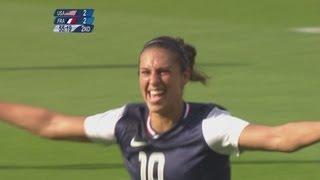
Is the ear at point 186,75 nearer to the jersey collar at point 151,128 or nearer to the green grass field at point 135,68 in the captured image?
the jersey collar at point 151,128

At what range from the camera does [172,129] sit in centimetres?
564

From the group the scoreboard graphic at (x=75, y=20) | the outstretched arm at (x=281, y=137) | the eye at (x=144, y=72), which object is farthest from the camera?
the scoreboard graphic at (x=75, y=20)

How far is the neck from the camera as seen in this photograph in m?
5.62

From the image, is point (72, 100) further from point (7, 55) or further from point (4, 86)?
point (7, 55)

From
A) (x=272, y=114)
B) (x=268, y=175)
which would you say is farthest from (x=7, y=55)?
(x=268, y=175)

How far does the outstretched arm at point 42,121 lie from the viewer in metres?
5.97

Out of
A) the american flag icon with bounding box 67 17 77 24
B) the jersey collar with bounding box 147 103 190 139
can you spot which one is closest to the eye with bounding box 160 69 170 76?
the jersey collar with bounding box 147 103 190 139

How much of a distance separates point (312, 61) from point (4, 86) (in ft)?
15.6

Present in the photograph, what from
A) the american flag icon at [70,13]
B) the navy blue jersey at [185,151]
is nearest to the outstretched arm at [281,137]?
the navy blue jersey at [185,151]

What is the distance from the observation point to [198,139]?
5.59m

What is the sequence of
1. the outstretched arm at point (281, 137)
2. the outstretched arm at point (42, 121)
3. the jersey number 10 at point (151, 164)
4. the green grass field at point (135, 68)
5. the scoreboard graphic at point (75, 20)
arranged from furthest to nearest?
the green grass field at point (135, 68)
the scoreboard graphic at point (75, 20)
the outstretched arm at point (42, 121)
the jersey number 10 at point (151, 164)
the outstretched arm at point (281, 137)

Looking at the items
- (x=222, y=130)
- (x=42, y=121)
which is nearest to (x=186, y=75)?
(x=222, y=130)

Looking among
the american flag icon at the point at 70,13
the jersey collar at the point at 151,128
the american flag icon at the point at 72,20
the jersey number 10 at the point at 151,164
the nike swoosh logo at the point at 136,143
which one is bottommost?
the jersey number 10 at the point at 151,164

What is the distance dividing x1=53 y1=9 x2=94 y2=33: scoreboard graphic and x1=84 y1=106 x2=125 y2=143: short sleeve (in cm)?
54
